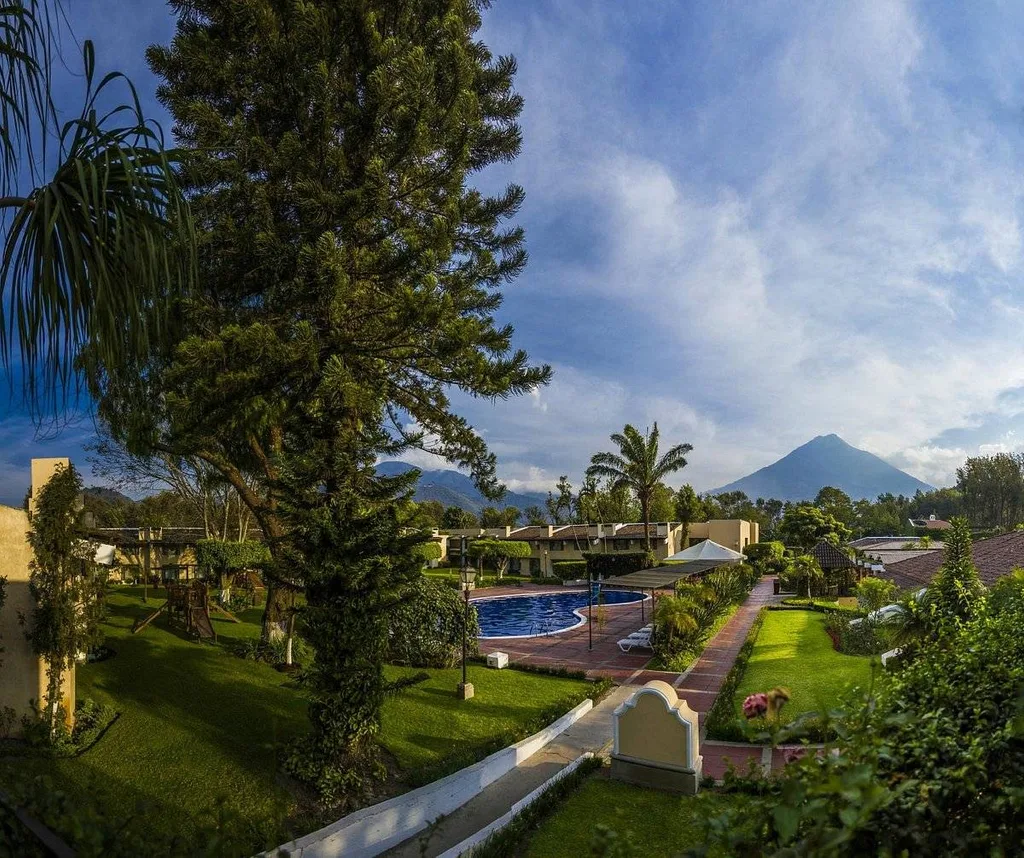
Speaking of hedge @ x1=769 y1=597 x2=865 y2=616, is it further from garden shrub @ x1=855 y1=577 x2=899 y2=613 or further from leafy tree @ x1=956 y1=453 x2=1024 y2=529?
leafy tree @ x1=956 y1=453 x2=1024 y2=529

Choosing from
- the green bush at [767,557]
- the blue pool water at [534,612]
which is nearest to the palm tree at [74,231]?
the blue pool water at [534,612]

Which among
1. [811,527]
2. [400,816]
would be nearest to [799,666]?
[400,816]

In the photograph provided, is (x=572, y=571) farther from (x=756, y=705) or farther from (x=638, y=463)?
(x=756, y=705)

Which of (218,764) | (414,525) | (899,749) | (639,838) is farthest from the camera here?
(414,525)

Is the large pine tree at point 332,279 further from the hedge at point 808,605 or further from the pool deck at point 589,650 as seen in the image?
the hedge at point 808,605

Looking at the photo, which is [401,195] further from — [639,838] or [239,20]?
[639,838]

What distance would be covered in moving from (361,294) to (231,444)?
20.9ft

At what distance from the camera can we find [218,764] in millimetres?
8695

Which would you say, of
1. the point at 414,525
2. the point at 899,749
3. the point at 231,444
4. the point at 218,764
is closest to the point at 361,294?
the point at 414,525

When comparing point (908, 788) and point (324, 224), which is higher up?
point (324, 224)

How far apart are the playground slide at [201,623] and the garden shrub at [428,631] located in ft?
14.3

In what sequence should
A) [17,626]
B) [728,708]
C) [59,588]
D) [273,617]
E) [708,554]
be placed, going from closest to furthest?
[17,626]
[59,588]
[728,708]
[273,617]
[708,554]

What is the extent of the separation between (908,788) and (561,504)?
228 ft

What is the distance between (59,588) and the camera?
29.1ft
